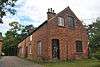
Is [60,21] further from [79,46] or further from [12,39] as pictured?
[12,39]

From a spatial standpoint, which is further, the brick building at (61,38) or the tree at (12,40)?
the tree at (12,40)

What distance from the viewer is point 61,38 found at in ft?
98.8

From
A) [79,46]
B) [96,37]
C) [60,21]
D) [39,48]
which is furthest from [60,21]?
[96,37]

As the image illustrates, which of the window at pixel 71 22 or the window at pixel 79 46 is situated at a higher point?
the window at pixel 71 22

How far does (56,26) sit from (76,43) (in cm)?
482

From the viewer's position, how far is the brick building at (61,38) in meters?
29.2

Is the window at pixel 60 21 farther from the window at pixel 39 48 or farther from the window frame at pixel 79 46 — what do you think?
the window at pixel 39 48

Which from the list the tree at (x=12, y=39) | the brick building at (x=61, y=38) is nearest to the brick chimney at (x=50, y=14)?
the brick building at (x=61, y=38)

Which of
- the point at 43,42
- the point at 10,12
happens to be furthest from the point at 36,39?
the point at 10,12

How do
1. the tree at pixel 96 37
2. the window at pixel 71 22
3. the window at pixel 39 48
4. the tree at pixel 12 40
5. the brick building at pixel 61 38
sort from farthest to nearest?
the tree at pixel 12 40 → the window at pixel 71 22 → the window at pixel 39 48 → the brick building at pixel 61 38 → the tree at pixel 96 37

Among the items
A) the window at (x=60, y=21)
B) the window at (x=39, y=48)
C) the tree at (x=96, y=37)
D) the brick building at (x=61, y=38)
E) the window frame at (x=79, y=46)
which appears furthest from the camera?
the window frame at (x=79, y=46)

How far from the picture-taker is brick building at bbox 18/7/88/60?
2923cm

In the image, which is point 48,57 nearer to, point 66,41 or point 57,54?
point 57,54

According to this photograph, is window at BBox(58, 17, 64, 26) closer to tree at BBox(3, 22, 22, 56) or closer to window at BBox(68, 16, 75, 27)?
window at BBox(68, 16, 75, 27)
